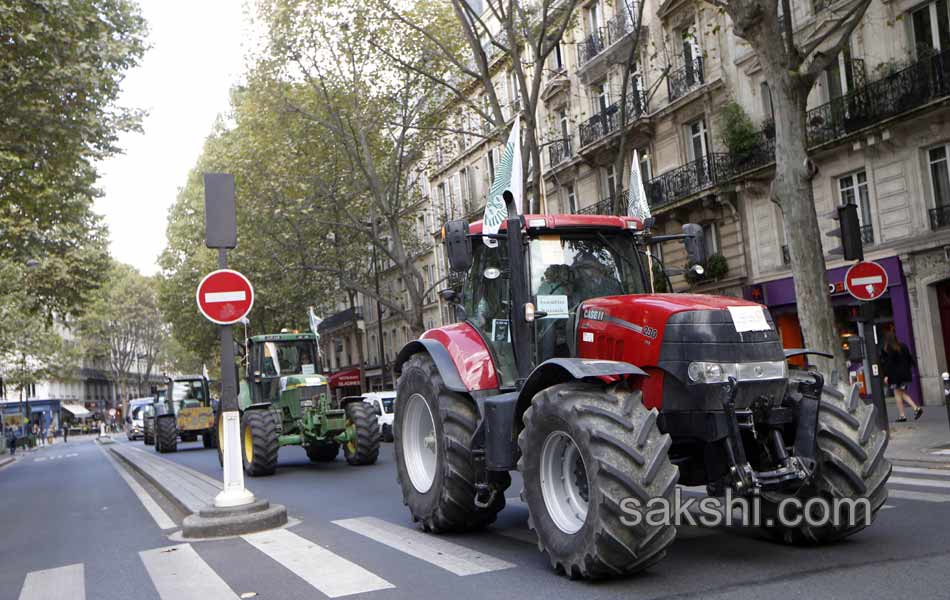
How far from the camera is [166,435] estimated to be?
2886 cm

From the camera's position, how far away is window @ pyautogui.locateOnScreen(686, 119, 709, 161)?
2655cm

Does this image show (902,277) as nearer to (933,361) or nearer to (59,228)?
(933,361)

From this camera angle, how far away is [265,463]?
591 inches

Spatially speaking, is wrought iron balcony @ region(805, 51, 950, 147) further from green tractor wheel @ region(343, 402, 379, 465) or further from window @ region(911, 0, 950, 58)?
green tractor wheel @ region(343, 402, 379, 465)

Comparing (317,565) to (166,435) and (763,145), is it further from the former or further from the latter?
(166,435)

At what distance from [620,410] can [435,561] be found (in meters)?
2.11

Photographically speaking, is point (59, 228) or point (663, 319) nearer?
point (663, 319)

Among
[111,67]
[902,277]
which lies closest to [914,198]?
[902,277]

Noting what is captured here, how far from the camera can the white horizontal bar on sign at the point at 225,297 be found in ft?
31.2

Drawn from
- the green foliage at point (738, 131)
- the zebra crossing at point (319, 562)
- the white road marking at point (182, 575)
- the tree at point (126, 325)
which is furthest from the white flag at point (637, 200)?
the tree at point (126, 325)

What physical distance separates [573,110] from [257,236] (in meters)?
14.2

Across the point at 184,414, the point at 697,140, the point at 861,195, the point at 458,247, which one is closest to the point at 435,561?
the point at 458,247

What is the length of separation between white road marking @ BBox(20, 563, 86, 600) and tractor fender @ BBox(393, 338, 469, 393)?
3246mm

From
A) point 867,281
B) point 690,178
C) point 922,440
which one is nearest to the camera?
point 922,440
